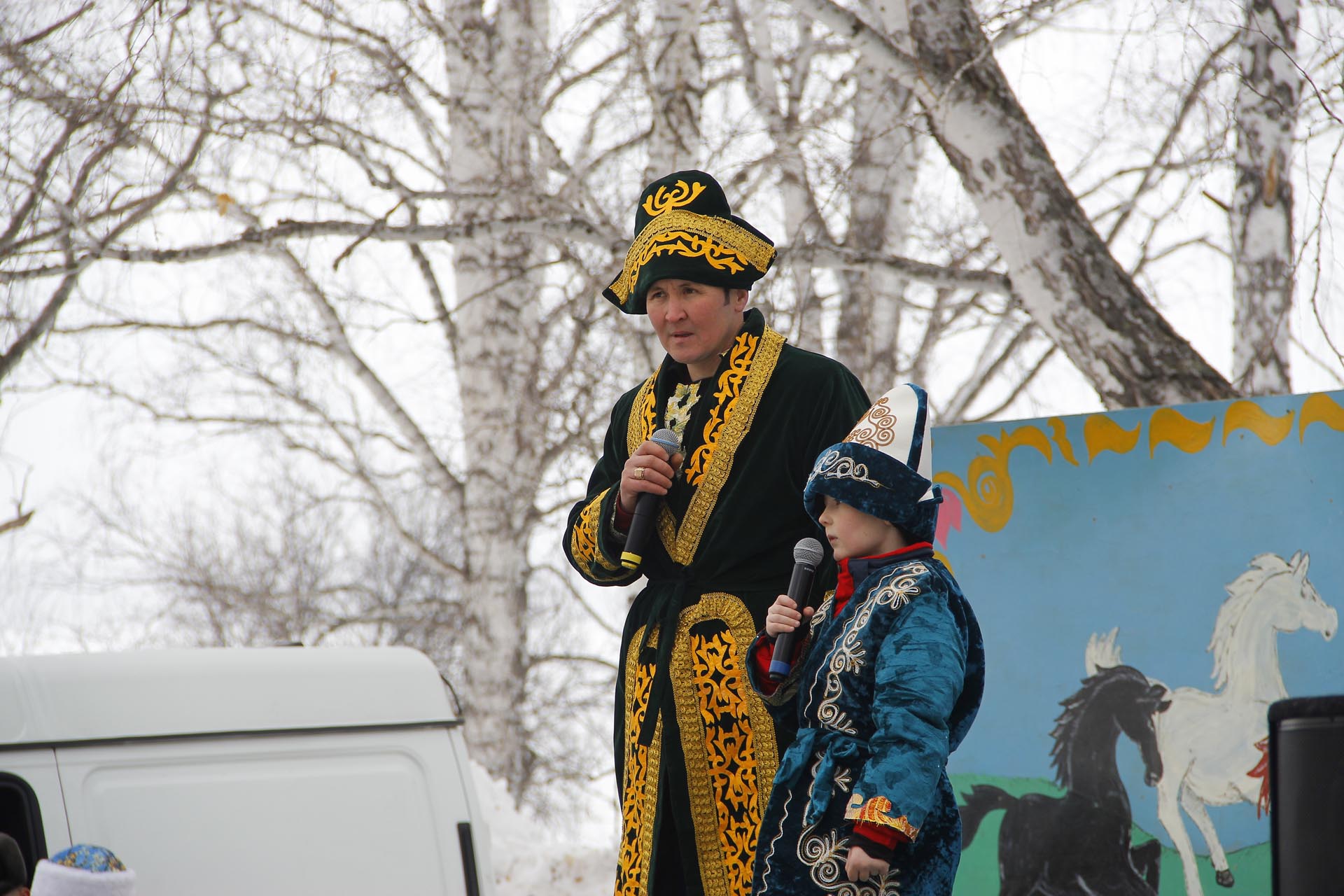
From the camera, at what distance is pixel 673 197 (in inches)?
110

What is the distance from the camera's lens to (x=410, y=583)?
1695 centimetres

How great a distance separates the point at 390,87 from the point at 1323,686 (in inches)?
220

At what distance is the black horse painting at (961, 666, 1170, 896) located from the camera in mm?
4098

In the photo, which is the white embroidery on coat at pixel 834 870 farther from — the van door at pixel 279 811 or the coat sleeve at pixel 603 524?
the van door at pixel 279 811

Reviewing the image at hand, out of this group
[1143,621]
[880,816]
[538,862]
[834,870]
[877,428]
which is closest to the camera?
[880,816]

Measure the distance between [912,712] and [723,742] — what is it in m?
0.53

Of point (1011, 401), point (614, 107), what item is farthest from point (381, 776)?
point (1011, 401)

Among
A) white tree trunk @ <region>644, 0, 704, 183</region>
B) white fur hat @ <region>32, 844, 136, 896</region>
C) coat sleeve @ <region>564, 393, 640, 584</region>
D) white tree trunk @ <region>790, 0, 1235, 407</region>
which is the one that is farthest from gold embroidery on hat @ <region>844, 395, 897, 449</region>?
white tree trunk @ <region>644, 0, 704, 183</region>

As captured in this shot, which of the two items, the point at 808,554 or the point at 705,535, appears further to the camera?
the point at 705,535

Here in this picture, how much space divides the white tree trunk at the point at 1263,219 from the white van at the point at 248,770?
4.06 m

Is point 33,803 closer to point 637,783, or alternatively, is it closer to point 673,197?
point 637,783

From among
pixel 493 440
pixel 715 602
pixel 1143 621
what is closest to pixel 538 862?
pixel 493 440

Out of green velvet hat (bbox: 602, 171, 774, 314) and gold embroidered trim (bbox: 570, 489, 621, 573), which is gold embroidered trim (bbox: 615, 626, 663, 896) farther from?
green velvet hat (bbox: 602, 171, 774, 314)

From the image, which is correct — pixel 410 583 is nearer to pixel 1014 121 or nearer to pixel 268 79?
pixel 268 79
